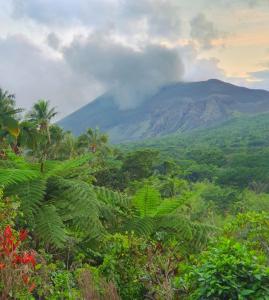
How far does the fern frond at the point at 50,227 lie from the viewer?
616cm

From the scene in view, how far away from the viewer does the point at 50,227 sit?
20.5 ft

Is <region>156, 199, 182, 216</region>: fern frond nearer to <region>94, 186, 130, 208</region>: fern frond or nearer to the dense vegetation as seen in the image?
the dense vegetation

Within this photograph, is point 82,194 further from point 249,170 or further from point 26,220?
point 249,170

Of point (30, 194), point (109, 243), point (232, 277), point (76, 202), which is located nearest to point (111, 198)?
point (109, 243)

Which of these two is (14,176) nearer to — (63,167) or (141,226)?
(63,167)

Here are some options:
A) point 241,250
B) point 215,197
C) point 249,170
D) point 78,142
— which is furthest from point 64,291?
point 249,170

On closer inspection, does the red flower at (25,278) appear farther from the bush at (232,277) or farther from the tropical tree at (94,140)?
the tropical tree at (94,140)

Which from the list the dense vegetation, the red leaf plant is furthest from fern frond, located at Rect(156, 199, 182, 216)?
the red leaf plant

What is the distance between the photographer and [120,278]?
643 cm

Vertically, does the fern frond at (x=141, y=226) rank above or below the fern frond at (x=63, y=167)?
below

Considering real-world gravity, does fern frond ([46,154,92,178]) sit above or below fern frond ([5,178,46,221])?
above

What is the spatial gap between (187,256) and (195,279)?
236 centimetres

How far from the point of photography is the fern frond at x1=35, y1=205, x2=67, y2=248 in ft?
20.2

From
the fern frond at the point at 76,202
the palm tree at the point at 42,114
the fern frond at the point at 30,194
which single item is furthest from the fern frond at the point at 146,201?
the palm tree at the point at 42,114
